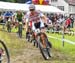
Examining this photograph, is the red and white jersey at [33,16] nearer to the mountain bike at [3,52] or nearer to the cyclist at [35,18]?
the cyclist at [35,18]

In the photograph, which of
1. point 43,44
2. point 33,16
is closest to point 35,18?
point 33,16

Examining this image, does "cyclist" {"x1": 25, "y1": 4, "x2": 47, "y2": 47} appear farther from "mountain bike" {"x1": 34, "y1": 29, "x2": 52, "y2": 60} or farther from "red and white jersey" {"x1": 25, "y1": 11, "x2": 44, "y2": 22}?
"mountain bike" {"x1": 34, "y1": 29, "x2": 52, "y2": 60}

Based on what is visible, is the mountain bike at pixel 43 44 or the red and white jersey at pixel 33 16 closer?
the mountain bike at pixel 43 44

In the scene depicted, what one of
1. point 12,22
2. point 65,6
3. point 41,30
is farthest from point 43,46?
point 65,6

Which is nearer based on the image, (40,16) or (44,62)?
(44,62)

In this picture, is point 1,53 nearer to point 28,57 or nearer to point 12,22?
point 28,57

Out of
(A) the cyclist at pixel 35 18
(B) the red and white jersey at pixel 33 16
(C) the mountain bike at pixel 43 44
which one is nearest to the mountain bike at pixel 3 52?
(C) the mountain bike at pixel 43 44

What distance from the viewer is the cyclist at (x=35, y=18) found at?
12.0 metres

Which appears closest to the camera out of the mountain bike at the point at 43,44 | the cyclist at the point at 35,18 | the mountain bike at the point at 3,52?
the mountain bike at the point at 3,52

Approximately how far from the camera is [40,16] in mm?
12102

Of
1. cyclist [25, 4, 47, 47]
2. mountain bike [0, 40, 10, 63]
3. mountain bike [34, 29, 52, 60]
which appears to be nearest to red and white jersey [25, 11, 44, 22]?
cyclist [25, 4, 47, 47]

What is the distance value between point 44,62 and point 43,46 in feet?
2.65

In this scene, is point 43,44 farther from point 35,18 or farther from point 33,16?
point 35,18

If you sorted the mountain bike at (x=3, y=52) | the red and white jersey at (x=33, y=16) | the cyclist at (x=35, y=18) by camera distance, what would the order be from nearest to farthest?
the mountain bike at (x=3, y=52)
the cyclist at (x=35, y=18)
the red and white jersey at (x=33, y=16)
